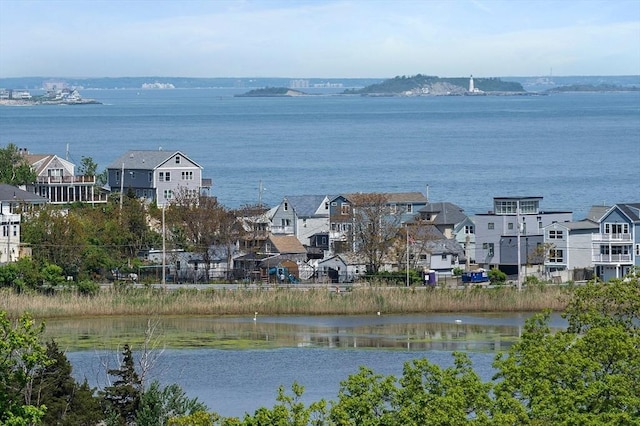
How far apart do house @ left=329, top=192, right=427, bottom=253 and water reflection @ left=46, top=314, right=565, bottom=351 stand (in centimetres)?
1051

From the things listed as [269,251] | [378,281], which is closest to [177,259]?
[269,251]

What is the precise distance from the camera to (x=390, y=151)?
386 feet

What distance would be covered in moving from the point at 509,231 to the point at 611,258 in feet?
Answer: 13.5

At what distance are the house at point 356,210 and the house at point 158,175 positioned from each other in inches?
390

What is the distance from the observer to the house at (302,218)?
179 feet

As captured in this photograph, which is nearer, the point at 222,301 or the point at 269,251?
the point at 222,301

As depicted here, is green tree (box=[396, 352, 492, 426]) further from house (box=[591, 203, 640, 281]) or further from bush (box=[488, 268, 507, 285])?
house (box=[591, 203, 640, 281])

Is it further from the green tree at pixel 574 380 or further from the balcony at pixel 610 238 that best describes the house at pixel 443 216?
the green tree at pixel 574 380

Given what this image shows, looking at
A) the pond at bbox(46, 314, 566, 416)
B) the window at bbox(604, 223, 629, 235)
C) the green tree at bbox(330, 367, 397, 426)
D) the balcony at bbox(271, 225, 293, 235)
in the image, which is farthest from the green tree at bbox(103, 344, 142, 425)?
the balcony at bbox(271, 225, 293, 235)

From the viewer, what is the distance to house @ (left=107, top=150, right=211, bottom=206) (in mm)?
62125

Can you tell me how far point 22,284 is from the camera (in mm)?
39844

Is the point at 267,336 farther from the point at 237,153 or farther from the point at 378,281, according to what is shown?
the point at 237,153

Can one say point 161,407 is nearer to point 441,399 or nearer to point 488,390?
point 488,390

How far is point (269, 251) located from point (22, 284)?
12.7 m
